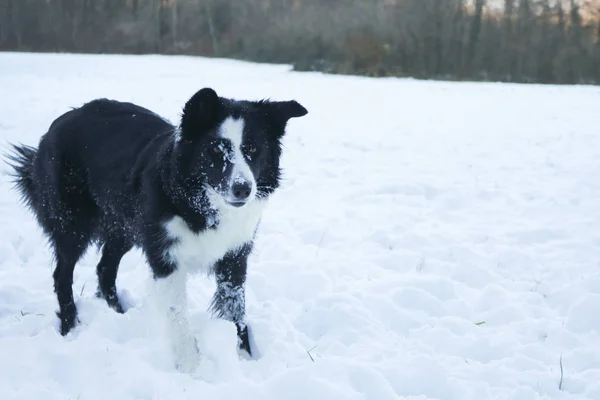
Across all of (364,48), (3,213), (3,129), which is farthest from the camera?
(364,48)

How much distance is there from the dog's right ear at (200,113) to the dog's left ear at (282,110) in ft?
1.20

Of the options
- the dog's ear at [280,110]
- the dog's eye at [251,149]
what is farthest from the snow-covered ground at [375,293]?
the dog's ear at [280,110]

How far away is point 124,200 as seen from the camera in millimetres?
3600

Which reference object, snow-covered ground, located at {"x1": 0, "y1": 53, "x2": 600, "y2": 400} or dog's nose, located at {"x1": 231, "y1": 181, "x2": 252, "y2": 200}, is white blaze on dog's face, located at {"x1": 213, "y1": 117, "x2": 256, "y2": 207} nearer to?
dog's nose, located at {"x1": 231, "y1": 181, "x2": 252, "y2": 200}

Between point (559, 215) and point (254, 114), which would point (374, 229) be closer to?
point (559, 215)

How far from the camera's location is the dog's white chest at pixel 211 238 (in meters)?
3.31

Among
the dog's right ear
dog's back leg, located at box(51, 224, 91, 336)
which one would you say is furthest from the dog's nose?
dog's back leg, located at box(51, 224, 91, 336)

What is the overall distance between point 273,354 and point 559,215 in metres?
4.35

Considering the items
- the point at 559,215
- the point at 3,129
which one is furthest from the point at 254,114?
the point at 3,129

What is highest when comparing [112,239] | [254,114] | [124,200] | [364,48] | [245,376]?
[364,48]

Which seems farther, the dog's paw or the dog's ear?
the dog's ear

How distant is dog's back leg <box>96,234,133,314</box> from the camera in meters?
4.13

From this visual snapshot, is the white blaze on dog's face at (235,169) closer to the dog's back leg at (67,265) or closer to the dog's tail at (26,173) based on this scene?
the dog's back leg at (67,265)

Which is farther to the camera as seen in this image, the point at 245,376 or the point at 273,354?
the point at 273,354
